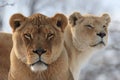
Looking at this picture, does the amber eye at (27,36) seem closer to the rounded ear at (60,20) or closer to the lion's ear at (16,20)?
the lion's ear at (16,20)

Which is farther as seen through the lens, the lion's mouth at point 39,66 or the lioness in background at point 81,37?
the lioness in background at point 81,37

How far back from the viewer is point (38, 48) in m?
5.34

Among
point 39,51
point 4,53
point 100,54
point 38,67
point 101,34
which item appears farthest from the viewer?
point 100,54

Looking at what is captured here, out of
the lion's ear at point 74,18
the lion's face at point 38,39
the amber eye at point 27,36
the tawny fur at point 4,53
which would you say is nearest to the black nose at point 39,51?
the lion's face at point 38,39

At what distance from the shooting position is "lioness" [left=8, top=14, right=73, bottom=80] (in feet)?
17.7

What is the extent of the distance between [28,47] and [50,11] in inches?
444

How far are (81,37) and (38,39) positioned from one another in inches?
95.2

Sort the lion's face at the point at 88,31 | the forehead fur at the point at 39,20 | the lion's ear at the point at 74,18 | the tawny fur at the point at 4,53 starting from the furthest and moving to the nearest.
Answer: the lion's ear at the point at 74,18 → the lion's face at the point at 88,31 → the tawny fur at the point at 4,53 → the forehead fur at the point at 39,20

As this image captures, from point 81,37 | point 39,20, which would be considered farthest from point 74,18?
point 39,20

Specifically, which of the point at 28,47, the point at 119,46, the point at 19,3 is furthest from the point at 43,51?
the point at 19,3

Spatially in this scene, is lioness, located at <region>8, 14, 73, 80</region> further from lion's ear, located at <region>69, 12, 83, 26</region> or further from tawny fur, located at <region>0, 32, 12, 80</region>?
lion's ear, located at <region>69, 12, 83, 26</region>

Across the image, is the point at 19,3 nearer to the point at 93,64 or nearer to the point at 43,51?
the point at 93,64

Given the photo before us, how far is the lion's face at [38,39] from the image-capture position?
211 inches

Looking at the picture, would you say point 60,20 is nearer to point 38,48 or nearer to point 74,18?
point 38,48
